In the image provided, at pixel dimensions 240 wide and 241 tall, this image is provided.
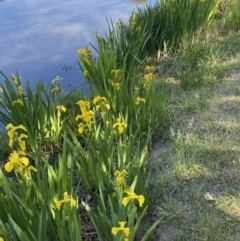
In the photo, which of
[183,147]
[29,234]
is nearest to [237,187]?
[183,147]

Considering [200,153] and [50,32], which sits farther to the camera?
[50,32]

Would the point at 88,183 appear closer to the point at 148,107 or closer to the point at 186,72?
the point at 148,107

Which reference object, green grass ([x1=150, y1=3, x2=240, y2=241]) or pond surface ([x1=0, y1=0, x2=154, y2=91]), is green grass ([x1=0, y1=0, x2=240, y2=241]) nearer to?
green grass ([x1=150, y1=3, x2=240, y2=241])

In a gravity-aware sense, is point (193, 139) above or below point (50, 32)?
below

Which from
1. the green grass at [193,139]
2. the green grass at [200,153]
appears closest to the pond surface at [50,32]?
the green grass at [193,139]

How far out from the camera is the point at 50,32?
528 centimetres

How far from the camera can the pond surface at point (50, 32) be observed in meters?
4.30

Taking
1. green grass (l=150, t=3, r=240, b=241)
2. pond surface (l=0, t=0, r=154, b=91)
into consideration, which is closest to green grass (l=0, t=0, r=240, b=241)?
green grass (l=150, t=3, r=240, b=241)

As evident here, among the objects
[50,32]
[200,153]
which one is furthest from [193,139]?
[50,32]

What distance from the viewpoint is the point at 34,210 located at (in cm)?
151

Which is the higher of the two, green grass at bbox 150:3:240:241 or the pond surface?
the pond surface

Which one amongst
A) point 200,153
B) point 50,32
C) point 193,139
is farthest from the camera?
point 50,32

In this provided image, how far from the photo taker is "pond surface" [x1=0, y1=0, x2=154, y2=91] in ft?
14.1

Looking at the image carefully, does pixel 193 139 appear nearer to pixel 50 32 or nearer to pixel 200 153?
pixel 200 153
